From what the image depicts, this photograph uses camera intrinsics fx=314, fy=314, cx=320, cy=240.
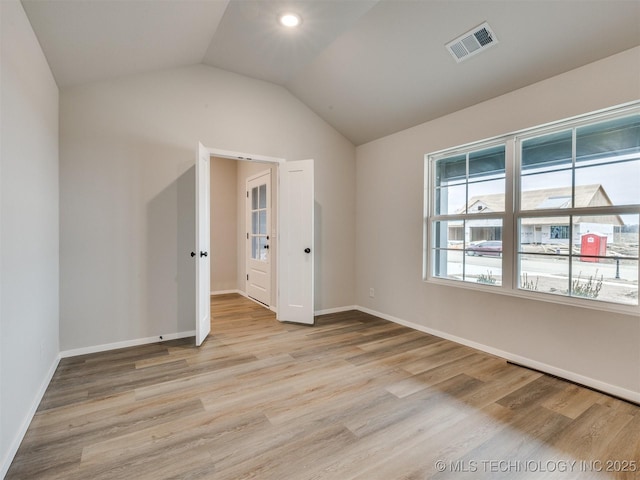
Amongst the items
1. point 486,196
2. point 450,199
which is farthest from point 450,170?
point 486,196

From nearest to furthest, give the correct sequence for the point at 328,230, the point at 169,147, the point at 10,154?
the point at 10,154
the point at 169,147
the point at 328,230

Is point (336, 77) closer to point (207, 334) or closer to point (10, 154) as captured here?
point (10, 154)

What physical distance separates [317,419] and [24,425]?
1.73m

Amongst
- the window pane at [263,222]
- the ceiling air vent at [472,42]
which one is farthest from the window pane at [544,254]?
the window pane at [263,222]

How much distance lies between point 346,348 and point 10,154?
9.62 feet

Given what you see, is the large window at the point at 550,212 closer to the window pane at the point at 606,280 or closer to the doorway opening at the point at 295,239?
the window pane at the point at 606,280

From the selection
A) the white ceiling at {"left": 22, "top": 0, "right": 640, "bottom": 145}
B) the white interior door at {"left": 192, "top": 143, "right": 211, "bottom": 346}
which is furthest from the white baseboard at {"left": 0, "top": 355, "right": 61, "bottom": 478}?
the white ceiling at {"left": 22, "top": 0, "right": 640, "bottom": 145}

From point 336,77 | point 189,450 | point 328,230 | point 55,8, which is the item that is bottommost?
point 189,450

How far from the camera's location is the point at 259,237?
5.26 meters

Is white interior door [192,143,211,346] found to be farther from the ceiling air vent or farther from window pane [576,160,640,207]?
window pane [576,160,640,207]

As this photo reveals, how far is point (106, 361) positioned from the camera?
113 inches

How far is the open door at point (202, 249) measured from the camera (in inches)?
126

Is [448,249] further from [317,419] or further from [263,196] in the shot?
[263,196]

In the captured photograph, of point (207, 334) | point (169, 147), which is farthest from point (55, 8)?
point (207, 334)
